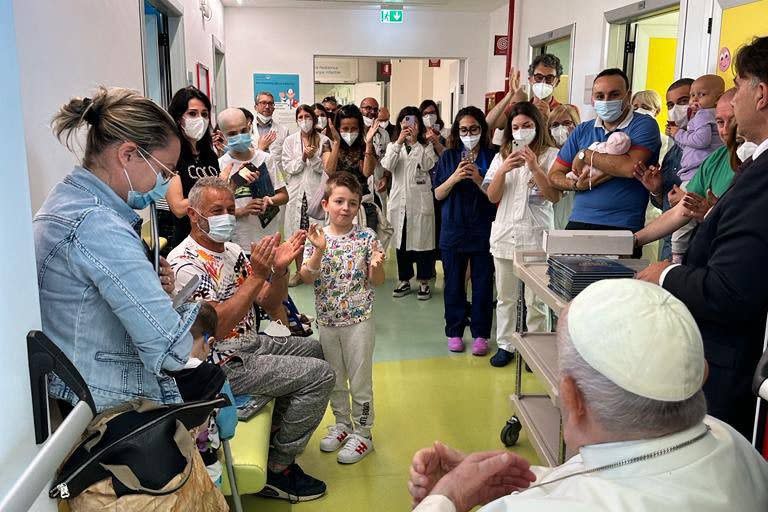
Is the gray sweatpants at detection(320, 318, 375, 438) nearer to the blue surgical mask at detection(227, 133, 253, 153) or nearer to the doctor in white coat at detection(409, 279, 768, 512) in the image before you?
the blue surgical mask at detection(227, 133, 253, 153)

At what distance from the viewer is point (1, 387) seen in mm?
932

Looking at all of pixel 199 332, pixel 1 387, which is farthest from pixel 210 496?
pixel 1 387

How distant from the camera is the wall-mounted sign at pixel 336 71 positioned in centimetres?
1267

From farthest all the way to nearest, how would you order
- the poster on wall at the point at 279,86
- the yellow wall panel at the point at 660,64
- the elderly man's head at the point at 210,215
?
the poster on wall at the point at 279,86 < the yellow wall panel at the point at 660,64 < the elderly man's head at the point at 210,215

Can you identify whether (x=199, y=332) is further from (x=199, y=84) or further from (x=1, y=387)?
(x=199, y=84)

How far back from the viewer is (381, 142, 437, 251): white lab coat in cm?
524

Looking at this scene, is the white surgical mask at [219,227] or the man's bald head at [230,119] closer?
the white surgical mask at [219,227]

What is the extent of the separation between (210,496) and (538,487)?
0.85 m

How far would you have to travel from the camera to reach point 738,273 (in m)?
1.53

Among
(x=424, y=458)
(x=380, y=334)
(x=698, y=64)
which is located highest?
(x=698, y=64)

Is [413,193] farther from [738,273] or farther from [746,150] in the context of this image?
[738,273]

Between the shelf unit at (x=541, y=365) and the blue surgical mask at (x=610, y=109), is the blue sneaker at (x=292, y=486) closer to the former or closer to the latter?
the shelf unit at (x=541, y=365)

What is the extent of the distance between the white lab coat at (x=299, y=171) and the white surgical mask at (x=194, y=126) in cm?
196

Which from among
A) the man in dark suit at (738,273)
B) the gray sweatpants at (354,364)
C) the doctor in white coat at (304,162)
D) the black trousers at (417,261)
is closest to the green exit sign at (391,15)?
the doctor in white coat at (304,162)
